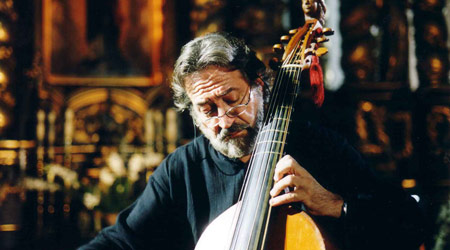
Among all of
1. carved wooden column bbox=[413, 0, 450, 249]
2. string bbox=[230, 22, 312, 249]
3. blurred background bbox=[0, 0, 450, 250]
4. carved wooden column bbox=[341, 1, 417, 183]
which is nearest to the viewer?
string bbox=[230, 22, 312, 249]

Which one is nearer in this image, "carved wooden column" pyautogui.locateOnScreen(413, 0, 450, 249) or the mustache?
the mustache

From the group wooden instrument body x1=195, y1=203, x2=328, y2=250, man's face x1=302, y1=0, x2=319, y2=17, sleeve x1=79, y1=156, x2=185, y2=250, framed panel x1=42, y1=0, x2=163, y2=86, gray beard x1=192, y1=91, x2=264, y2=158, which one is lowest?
sleeve x1=79, y1=156, x2=185, y2=250

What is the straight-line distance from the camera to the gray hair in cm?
148

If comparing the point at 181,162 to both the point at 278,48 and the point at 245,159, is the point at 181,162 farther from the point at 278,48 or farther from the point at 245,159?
the point at 278,48

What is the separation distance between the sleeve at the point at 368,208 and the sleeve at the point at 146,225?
532mm

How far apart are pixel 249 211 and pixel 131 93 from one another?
10.4 feet

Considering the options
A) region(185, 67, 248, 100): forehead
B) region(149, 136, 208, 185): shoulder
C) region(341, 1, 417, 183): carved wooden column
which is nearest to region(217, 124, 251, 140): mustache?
region(185, 67, 248, 100): forehead

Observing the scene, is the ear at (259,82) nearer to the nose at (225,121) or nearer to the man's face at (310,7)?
the nose at (225,121)

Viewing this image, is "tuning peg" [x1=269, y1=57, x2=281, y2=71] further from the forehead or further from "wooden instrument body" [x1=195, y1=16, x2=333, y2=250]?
the forehead

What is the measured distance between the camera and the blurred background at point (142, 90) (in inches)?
134

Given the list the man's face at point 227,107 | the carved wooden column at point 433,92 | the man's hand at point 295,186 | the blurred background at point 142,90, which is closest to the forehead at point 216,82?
the man's face at point 227,107

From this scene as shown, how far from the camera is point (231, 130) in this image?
4.56ft

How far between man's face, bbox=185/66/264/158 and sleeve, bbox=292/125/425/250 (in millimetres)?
231

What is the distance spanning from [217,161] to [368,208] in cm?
57
